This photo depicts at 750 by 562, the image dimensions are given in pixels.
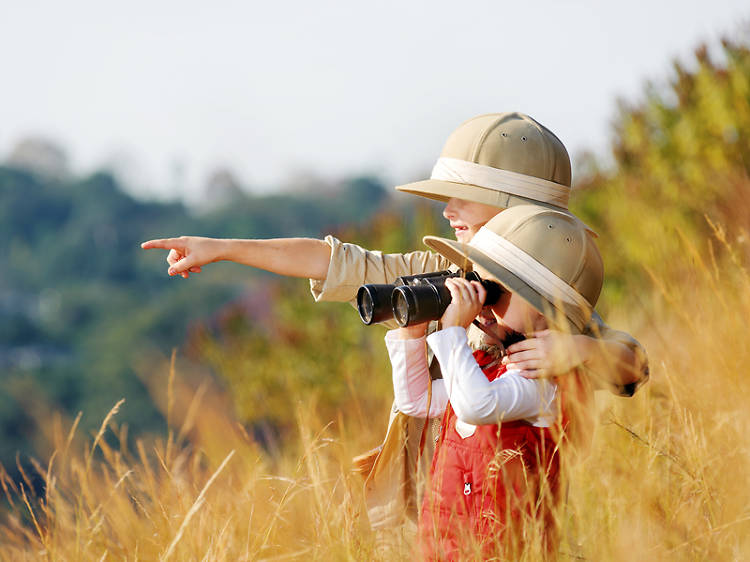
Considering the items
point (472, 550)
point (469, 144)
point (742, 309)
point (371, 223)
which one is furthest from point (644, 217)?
point (472, 550)

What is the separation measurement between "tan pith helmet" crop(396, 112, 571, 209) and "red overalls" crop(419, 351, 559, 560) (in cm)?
63

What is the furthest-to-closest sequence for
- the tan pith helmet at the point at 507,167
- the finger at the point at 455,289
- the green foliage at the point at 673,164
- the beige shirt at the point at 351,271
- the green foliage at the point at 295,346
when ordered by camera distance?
the green foliage at the point at 295,346, the green foliage at the point at 673,164, the beige shirt at the point at 351,271, the tan pith helmet at the point at 507,167, the finger at the point at 455,289

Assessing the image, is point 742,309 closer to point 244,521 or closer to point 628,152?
point 244,521

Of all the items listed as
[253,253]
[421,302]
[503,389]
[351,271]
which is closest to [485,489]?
[503,389]

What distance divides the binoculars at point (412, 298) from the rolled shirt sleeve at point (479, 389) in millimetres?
66

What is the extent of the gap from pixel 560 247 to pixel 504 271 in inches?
5.6

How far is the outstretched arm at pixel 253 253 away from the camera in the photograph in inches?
84.3

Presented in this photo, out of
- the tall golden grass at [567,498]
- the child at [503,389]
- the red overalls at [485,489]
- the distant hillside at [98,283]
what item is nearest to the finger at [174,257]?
the tall golden grass at [567,498]

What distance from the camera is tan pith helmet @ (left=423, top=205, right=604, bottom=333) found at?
70.5 inches

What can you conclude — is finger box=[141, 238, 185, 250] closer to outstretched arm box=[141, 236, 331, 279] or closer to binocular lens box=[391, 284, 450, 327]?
outstretched arm box=[141, 236, 331, 279]

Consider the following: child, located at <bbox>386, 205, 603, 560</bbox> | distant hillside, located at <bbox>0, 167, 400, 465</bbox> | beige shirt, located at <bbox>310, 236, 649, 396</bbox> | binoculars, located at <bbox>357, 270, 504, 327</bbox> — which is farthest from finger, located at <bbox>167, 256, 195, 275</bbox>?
distant hillside, located at <bbox>0, 167, 400, 465</bbox>

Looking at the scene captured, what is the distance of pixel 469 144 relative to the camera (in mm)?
2182

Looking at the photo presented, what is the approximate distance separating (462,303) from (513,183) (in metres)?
0.48

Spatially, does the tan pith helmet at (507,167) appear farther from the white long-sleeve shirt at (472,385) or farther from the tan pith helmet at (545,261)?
the white long-sleeve shirt at (472,385)
